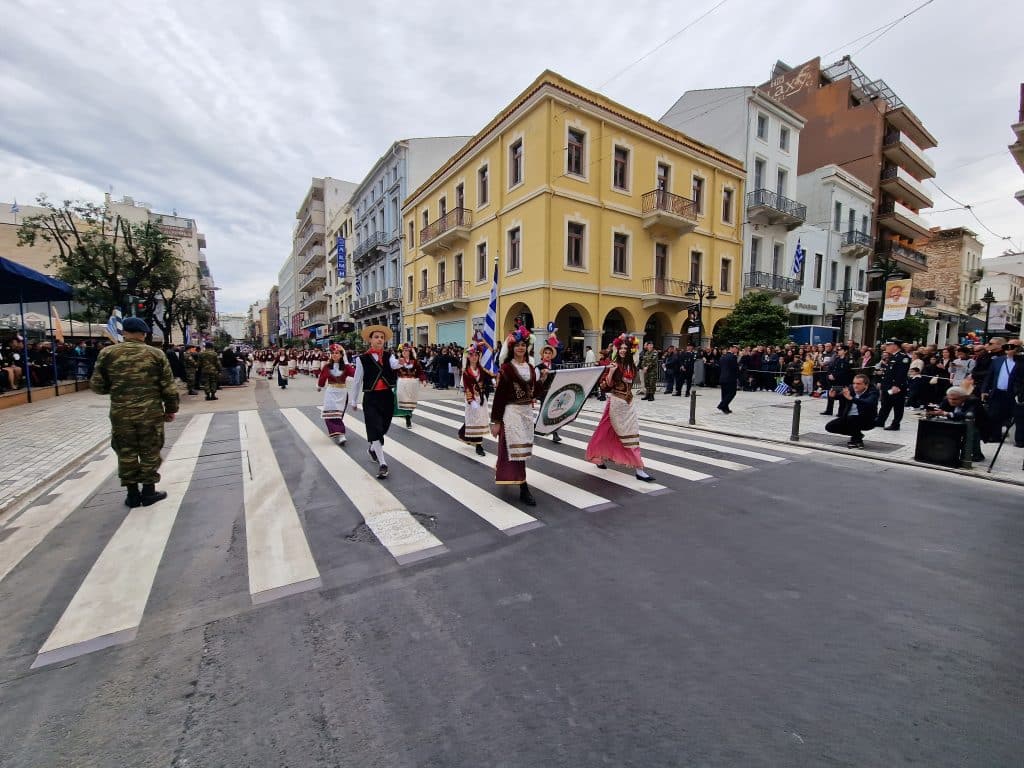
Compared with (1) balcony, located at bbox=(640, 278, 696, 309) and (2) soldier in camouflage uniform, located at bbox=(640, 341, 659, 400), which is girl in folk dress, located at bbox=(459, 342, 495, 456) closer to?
(2) soldier in camouflage uniform, located at bbox=(640, 341, 659, 400)

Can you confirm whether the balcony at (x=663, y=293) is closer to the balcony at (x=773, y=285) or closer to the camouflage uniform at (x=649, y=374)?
the balcony at (x=773, y=285)

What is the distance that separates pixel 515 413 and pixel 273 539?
2725mm

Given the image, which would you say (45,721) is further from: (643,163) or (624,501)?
(643,163)

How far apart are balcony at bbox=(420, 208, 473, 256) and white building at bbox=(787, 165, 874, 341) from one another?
20.1 m

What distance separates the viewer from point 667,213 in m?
20.6

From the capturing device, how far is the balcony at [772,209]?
81.0ft

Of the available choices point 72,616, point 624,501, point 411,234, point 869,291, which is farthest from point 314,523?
point 869,291

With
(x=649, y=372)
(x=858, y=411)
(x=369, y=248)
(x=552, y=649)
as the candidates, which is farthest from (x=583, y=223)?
(x=369, y=248)

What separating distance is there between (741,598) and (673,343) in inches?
825

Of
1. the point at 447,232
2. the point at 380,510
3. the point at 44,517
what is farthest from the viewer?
the point at 447,232

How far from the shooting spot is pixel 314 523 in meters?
4.52

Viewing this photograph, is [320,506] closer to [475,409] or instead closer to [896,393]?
[475,409]

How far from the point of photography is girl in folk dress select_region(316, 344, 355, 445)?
8461mm

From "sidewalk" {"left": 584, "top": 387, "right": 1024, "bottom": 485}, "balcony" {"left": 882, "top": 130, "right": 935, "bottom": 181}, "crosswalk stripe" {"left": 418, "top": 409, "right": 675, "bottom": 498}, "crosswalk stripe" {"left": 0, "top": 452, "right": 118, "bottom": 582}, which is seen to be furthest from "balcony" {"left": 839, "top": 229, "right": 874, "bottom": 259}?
"crosswalk stripe" {"left": 0, "top": 452, "right": 118, "bottom": 582}
